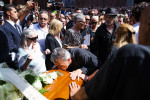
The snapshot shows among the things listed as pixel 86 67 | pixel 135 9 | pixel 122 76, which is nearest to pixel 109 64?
pixel 122 76

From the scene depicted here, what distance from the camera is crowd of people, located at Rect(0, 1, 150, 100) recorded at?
552 mm

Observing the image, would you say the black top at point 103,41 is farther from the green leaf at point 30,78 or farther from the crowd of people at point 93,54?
the green leaf at point 30,78

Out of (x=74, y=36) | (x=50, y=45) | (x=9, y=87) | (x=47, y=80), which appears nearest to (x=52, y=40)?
(x=50, y=45)

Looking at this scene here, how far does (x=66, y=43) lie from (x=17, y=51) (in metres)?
1.06

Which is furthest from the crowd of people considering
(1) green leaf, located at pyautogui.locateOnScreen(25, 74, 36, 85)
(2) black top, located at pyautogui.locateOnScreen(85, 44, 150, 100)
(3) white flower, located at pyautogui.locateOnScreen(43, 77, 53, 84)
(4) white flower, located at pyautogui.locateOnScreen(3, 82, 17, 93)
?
(4) white flower, located at pyautogui.locateOnScreen(3, 82, 17, 93)

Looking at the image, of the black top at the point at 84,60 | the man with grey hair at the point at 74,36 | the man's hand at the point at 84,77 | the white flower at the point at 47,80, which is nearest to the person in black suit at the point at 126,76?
the white flower at the point at 47,80

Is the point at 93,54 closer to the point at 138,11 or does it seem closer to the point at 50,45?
the point at 50,45

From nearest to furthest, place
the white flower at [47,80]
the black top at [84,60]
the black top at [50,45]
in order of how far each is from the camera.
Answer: the white flower at [47,80]
the black top at [84,60]
the black top at [50,45]

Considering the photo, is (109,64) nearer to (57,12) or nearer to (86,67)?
(86,67)

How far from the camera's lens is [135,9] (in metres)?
2.37

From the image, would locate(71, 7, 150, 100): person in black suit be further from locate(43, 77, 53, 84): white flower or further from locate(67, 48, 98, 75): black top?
locate(67, 48, 98, 75): black top

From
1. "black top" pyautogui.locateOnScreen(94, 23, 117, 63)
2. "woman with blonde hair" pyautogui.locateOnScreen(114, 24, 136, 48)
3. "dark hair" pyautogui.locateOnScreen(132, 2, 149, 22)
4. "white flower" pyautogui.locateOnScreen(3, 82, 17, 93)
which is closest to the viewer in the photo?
"white flower" pyautogui.locateOnScreen(3, 82, 17, 93)

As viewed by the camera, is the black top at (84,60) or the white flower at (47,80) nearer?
the white flower at (47,80)

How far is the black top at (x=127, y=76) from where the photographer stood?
1.77 ft
